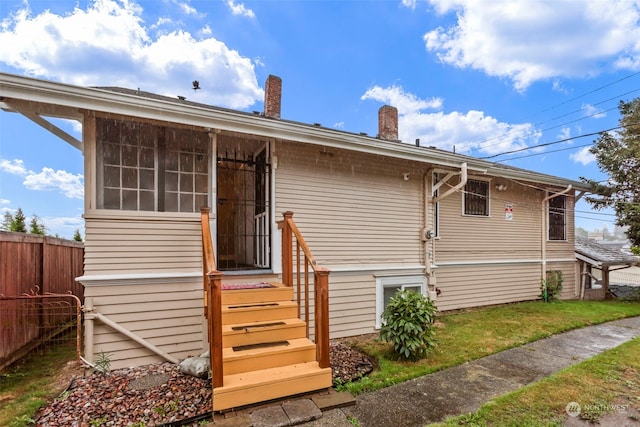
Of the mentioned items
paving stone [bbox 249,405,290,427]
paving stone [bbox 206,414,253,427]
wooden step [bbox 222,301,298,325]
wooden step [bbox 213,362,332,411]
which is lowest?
paving stone [bbox 249,405,290,427]

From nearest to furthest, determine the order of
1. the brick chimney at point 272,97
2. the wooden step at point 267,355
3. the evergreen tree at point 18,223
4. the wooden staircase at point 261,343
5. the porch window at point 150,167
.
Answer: the wooden staircase at point 261,343 < the wooden step at point 267,355 < the porch window at point 150,167 < the brick chimney at point 272,97 < the evergreen tree at point 18,223

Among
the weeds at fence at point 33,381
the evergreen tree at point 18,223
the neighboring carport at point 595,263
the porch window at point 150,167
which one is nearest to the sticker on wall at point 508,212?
the neighboring carport at point 595,263

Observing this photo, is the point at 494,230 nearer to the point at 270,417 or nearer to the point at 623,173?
the point at 623,173

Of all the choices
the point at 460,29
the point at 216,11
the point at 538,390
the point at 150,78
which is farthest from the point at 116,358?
the point at 460,29

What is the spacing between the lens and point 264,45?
365 inches

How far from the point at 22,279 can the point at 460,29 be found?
1222 centimetres

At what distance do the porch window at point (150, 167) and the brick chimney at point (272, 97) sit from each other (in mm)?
2870

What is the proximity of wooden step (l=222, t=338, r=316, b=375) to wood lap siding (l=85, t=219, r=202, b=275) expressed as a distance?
1.46 meters

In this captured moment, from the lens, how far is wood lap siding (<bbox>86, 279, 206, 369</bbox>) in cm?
373

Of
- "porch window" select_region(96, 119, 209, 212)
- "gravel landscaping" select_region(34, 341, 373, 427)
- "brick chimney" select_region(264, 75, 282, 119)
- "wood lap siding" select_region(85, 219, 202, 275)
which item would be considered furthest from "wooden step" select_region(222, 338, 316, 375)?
"brick chimney" select_region(264, 75, 282, 119)

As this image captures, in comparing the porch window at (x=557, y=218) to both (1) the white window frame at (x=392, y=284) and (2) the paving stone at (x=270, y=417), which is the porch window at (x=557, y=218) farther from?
(2) the paving stone at (x=270, y=417)

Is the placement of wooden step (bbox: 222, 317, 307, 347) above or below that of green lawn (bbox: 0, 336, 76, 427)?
above

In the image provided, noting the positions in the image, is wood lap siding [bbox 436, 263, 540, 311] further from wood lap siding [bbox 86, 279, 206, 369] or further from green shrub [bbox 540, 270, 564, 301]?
wood lap siding [bbox 86, 279, 206, 369]

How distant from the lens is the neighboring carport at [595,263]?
9359mm
